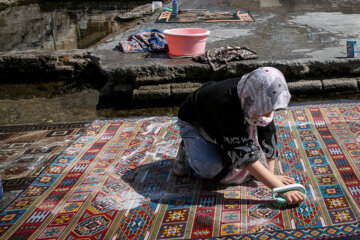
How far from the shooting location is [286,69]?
183 inches

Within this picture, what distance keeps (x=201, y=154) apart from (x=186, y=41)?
96.3 inches

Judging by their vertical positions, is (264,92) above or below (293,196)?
above

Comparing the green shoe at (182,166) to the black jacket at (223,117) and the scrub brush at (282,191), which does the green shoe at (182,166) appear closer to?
the black jacket at (223,117)

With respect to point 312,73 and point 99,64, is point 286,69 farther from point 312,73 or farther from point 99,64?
point 99,64

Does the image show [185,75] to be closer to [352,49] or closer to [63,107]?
[63,107]

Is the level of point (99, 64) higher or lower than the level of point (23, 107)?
higher

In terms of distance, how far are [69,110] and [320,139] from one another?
2.90 m

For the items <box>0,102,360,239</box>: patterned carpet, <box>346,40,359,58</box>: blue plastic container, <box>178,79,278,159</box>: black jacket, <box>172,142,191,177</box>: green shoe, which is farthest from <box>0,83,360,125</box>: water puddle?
<box>178,79,278,159</box>: black jacket

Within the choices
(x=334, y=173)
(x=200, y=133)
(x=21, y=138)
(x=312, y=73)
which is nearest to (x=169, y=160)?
(x=200, y=133)

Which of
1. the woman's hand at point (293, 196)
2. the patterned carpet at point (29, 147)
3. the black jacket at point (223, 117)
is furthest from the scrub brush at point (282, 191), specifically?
the patterned carpet at point (29, 147)

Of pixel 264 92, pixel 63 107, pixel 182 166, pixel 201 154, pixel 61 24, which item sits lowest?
pixel 63 107

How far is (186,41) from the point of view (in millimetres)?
4855

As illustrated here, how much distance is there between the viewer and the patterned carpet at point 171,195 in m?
2.29

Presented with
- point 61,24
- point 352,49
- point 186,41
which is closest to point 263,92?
point 186,41
